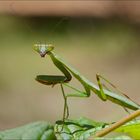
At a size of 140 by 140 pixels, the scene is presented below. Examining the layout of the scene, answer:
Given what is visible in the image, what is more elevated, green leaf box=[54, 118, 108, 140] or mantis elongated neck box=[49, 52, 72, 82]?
mantis elongated neck box=[49, 52, 72, 82]

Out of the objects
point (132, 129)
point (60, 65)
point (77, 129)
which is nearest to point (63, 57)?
point (60, 65)

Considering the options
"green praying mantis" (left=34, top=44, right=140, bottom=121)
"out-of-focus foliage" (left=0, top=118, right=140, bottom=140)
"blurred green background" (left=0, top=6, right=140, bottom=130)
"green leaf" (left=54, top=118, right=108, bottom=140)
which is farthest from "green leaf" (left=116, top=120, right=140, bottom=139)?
"blurred green background" (left=0, top=6, right=140, bottom=130)

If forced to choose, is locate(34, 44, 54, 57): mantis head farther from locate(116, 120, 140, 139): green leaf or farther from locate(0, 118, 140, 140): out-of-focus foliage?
locate(116, 120, 140, 139): green leaf

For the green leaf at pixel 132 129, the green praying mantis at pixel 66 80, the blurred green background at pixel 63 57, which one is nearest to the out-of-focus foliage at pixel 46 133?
the green leaf at pixel 132 129

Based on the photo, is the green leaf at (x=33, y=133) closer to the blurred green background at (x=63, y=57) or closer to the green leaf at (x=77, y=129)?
the green leaf at (x=77, y=129)

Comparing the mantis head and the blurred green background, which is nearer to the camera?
the mantis head

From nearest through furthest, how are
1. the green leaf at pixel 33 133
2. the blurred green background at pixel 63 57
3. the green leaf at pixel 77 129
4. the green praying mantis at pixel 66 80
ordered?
the green leaf at pixel 33 133
the green leaf at pixel 77 129
the green praying mantis at pixel 66 80
the blurred green background at pixel 63 57
